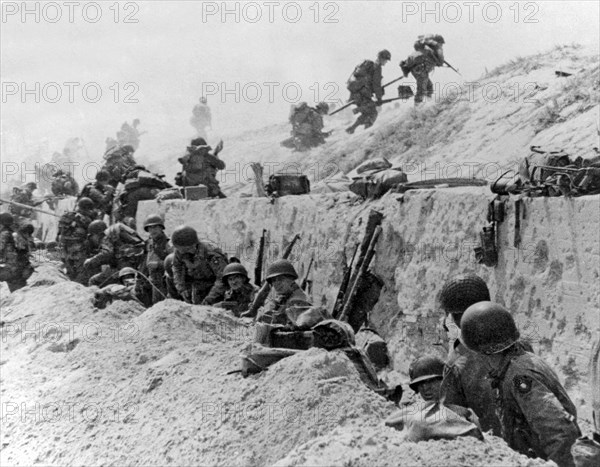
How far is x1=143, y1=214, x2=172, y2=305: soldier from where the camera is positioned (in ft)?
33.1

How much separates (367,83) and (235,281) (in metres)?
12.0

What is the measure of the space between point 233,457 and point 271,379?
65cm

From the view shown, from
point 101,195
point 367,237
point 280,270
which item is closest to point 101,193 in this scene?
point 101,195

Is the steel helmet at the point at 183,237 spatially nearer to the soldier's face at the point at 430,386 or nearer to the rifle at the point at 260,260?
the rifle at the point at 260,260

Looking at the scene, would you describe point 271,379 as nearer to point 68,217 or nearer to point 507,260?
point 507,260

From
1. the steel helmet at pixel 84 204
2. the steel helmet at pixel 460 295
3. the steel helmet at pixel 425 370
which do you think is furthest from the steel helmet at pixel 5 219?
the steel helmet at pixel 460 295

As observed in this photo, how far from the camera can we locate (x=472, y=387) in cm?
381

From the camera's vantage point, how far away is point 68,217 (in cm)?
1345

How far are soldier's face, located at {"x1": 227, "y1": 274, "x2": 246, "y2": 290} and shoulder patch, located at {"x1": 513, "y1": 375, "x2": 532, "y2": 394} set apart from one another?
529cm

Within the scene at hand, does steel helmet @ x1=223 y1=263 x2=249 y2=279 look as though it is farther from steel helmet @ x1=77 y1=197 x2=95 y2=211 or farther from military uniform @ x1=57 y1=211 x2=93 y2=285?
steel helmet @ x1=77 y1=197 x2=95 y2=211

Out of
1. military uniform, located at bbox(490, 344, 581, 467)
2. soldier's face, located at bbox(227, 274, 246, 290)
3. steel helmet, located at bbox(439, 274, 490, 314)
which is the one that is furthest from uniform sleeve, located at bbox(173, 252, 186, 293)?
military uniform, located at bbox(490, 344, 581, 467)

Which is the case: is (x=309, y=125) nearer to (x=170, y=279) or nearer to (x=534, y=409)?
(x=170, y=279)

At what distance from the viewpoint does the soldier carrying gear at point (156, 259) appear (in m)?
10.1

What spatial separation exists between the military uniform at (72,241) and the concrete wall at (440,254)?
2.69 metres
